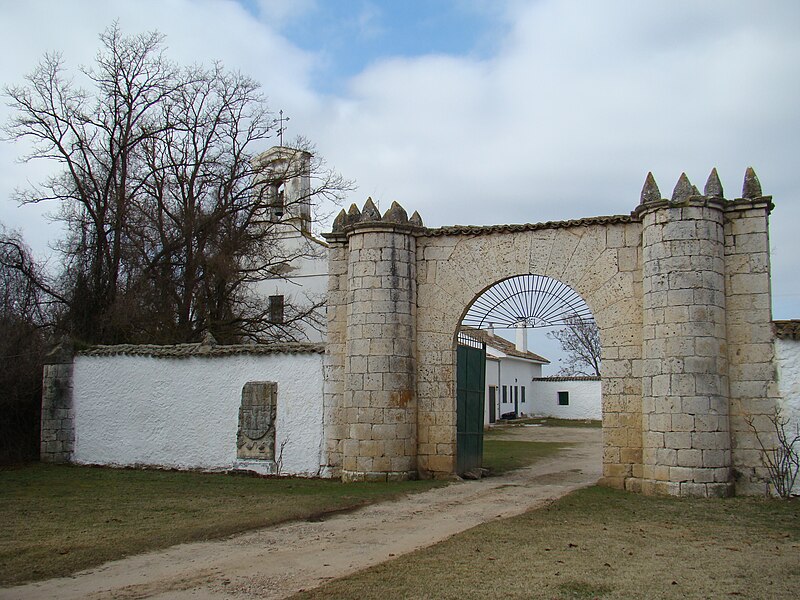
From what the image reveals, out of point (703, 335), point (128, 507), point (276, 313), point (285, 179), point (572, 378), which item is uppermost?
point (285, 179)

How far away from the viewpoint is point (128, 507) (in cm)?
958

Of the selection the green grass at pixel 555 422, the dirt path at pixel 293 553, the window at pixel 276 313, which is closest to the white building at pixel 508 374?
the green grass at pixel 555 422

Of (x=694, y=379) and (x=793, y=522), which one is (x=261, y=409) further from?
(x=793, y=522)

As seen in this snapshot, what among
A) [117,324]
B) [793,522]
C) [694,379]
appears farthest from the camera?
[117,324]

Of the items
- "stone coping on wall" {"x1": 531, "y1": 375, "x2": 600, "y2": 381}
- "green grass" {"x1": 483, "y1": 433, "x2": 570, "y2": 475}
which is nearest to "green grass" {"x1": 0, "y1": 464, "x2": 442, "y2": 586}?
"green grass" {"x1": 483, "y1": 433, "x2": 570, "y2": 475}

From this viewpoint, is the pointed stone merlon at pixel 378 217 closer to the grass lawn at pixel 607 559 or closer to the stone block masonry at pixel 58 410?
the grass lawn at pixel 607 559

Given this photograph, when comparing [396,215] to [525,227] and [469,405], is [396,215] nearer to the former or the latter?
[525,227]

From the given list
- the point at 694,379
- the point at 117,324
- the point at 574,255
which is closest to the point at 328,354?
the point at 574,255

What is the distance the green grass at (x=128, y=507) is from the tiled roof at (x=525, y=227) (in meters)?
3.83

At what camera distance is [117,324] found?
1733 centimetres

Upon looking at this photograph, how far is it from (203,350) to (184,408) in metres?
1.06

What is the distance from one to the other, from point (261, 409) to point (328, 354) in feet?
4.97

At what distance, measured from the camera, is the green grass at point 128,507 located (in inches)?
275

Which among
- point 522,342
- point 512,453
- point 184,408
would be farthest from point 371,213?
point 522,342
